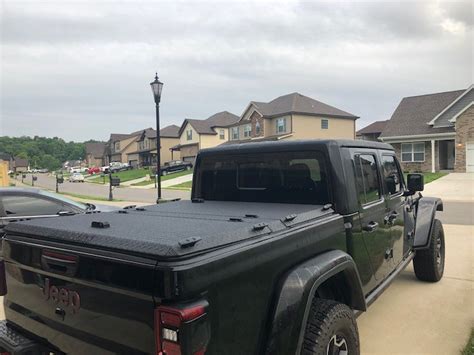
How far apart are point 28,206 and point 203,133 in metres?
48.0

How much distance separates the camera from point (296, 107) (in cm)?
4109

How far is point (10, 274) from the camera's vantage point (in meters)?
2.61

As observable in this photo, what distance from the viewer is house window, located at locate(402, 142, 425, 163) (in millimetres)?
31125

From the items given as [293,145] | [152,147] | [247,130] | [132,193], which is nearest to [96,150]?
[152,147]

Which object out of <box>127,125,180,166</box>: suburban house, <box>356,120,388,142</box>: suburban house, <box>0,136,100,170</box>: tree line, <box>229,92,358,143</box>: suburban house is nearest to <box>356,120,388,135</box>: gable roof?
<box>356,120,388,142</box>: suburban house

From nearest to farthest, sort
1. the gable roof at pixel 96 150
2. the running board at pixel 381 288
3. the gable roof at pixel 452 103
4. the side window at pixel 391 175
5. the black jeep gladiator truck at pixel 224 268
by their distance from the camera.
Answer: the black jeep gladiator truck at pixel 224 268
the running board at pixel 381 288
the side window at pixel 391 175
the gable roof at pixel 452 103
the gable roof at pixel 96 150

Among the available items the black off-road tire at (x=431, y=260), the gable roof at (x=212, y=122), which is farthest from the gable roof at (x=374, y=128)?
the black off-road tire at (x=431, y=260)

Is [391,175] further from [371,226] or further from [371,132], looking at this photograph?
[371,132]

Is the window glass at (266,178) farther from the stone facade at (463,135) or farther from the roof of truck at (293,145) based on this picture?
the stone facade at (463,135)

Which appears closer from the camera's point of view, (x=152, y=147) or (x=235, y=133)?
(x=235, y=133)

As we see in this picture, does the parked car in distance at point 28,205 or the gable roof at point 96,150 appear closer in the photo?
the parked car in distance at point 28,205

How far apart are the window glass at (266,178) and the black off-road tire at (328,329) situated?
991mm

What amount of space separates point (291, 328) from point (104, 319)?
3.21 feet

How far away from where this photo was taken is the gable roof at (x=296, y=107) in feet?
135
